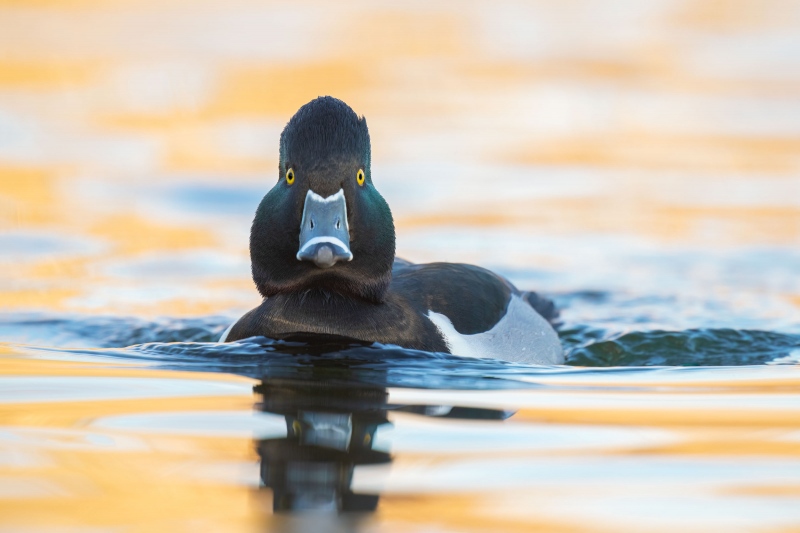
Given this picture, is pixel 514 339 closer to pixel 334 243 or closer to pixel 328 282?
pixel 328 282

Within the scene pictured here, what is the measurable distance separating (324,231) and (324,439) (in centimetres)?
186

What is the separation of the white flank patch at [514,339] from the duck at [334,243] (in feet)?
0.06

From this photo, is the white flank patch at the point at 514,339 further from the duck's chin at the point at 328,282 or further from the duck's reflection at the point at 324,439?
the duck's reflection at the point at 324,439

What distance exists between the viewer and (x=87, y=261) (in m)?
12.7

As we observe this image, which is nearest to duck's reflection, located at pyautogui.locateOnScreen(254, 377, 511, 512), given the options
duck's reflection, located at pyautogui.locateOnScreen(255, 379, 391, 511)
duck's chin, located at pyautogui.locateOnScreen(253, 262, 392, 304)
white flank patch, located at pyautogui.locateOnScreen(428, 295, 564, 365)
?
duck's reflection, located at pyautogui.locateOnScreen(255, 379, 391, 511)

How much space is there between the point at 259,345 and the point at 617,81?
49.2 ft

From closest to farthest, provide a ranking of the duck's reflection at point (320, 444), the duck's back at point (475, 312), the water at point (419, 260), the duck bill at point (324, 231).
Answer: the duck's reflection at point (320, 444) → the water at point (419, 260) → the duck bill at point (324, 231) → the duck's back at point (475, 312)

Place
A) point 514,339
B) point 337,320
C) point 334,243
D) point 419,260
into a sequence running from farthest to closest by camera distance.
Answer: point 419,260 → point 514,339 → point 337,320 → point 334,243

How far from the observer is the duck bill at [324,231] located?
6723 millimetres

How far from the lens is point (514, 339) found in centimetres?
861

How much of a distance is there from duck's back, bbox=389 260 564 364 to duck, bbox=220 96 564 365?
0.03 metres

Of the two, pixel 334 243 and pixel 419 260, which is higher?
pixel 419 260

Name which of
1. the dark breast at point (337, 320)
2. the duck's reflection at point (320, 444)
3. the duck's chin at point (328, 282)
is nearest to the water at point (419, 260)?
the duck's reflection at point (320, 444)

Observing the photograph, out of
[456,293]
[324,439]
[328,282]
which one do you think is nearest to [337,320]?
[328,282]
